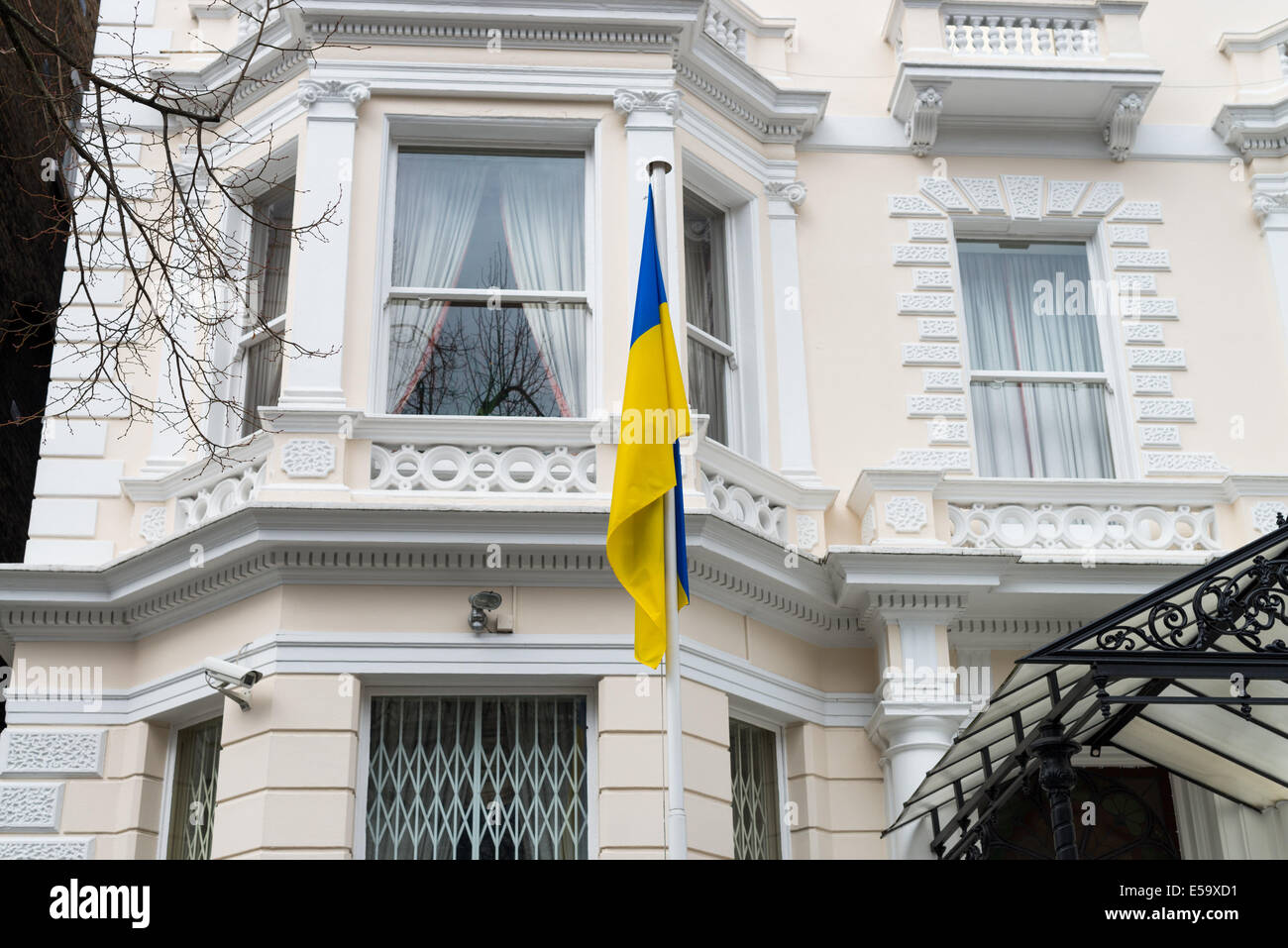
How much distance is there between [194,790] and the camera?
1044cm

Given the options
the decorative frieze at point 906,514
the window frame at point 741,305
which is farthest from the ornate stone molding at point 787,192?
the decorative frieze at point 906,514

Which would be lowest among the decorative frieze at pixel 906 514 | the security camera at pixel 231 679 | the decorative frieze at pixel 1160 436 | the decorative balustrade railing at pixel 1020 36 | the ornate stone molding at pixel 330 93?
the security camera at pixel 231 679

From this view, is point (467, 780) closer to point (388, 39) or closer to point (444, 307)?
point (444, 307)

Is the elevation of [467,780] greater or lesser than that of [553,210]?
lesser

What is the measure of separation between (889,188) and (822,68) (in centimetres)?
142

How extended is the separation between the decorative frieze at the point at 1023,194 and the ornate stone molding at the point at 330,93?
5.63 metres

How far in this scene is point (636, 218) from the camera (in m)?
11.3

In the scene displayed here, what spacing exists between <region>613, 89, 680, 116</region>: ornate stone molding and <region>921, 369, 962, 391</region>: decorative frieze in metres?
2.98

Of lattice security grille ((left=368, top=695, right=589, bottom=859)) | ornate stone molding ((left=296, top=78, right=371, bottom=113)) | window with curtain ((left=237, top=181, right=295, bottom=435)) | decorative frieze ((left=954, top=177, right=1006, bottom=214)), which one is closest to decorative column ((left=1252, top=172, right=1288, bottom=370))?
decorative frieze ((left=954, top=177, right=1006, bottom=214))

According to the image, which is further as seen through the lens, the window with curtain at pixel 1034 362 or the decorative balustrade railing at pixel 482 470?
the window with curtain at pixel 1034 362

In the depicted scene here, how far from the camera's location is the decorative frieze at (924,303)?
41.2ft

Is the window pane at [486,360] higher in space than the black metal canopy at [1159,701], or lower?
higher

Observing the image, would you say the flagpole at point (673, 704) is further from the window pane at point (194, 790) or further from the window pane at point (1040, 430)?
the window pane at point (1040, 430)
